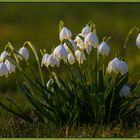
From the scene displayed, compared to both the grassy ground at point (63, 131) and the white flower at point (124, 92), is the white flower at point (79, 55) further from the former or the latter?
the grassy ground at point (63, 131)

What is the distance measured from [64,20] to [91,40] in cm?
Answer: 890

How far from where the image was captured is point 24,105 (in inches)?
295

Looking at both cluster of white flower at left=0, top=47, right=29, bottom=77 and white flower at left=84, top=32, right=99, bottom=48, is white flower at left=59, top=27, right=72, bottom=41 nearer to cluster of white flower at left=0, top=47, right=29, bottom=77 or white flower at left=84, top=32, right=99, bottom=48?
white flower at left=84, top=32, right=99, bottom=48

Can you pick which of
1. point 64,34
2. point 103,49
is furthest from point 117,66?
point 64,34

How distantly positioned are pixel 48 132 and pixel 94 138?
388 millimetres

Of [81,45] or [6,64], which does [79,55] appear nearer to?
[81,45]

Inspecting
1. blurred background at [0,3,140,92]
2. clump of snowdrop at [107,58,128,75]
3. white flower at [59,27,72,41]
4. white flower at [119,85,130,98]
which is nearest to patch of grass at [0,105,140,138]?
white flower at [119,85,130,98]

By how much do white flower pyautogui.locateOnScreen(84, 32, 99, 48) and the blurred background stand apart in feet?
14.0

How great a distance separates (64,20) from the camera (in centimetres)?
1453

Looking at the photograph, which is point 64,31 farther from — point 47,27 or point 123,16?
point 123,16

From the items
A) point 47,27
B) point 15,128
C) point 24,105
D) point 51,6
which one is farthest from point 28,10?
point 15,128

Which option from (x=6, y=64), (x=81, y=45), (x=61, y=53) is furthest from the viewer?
(x=6, y=64)

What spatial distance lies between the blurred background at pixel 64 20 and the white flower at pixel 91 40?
4.27 metres

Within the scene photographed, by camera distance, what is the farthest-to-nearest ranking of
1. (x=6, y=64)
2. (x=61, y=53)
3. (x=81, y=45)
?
(x=6, y=64) → (x=81, y=45) → (x=61, y=53)
